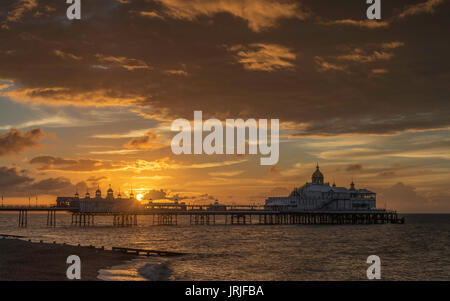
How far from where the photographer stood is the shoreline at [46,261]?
94.1 ft

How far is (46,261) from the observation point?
117ft

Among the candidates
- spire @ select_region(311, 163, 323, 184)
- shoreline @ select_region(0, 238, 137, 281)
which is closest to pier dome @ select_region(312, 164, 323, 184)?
spire @ select_region(311, 163, 323, 184)

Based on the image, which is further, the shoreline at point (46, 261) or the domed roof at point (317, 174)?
the domed roof at point (317, 174)

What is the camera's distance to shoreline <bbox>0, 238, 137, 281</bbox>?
28688 mm

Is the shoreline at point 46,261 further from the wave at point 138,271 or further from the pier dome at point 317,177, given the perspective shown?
the pier dome at point 317,177

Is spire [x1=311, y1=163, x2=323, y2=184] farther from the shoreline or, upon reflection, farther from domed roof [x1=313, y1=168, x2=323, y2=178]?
the shoreline

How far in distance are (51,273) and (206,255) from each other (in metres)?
22.2

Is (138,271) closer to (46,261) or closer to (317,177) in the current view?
(46,261)

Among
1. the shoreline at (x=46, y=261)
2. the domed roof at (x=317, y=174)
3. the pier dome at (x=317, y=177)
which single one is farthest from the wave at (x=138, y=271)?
the domed roof at (x=317, y=174)

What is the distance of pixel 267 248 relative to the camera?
59.3m

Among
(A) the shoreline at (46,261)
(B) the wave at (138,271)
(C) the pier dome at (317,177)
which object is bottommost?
(B) the wave at (138,271)

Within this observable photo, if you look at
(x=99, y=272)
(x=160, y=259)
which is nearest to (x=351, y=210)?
(x=160, y=259)

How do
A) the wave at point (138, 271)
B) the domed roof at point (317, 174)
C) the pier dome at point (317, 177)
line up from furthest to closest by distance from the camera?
the domed roof at point (317, 174) → the pier dome at point (317, 177) → the wave at point (138, 271)

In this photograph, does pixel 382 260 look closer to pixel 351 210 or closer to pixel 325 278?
pixel 325 278
